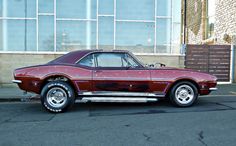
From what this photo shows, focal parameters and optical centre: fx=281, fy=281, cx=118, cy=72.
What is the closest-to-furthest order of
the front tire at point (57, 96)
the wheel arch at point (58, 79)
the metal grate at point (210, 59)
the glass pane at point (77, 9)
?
1. the front tire at point (57, 96)
2. the wheel arch at point (58, 79)
3. the glass pane at point (77, 9)
4. the metal grate at point (210, 59)

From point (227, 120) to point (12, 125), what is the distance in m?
4.69

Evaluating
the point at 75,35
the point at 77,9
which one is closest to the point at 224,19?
the point at 77,9

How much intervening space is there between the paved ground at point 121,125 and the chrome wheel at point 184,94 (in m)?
0.27

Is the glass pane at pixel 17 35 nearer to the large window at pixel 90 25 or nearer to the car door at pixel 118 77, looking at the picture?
the large window at pixel 90 25

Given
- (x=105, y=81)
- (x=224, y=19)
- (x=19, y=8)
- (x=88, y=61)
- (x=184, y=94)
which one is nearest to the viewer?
(x=105, y=81)

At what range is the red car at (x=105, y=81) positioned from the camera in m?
7.34

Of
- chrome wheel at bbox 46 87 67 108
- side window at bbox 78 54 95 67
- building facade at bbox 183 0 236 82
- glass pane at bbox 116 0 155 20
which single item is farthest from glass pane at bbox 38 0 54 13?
building facade at bbox 183 0 236 82

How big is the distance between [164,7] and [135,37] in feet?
6.81

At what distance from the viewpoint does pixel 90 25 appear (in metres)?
13.2

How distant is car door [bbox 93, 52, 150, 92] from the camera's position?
7.51 m

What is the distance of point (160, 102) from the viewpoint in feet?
28.9

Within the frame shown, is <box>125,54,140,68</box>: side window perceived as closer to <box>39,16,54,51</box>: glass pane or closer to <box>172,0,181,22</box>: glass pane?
<box>39,16,54,51</box>: glass pane

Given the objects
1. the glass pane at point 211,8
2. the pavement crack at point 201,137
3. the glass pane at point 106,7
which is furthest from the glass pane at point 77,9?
the pavement crack at point 201,137

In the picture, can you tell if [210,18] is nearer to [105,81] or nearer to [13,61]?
[13,61]
